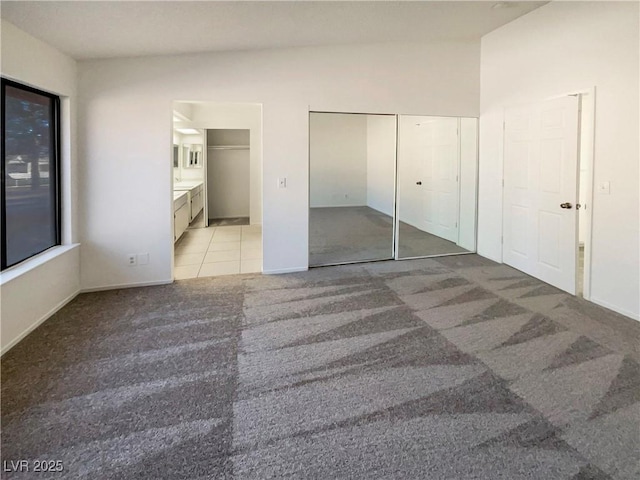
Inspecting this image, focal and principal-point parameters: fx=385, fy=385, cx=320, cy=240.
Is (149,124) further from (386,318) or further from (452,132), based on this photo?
(452,132)

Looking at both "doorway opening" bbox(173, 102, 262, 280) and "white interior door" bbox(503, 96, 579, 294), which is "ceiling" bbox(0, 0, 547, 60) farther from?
"doorway opening" bbox(173, 102, 262, 280)

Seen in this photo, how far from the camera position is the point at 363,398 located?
2219mm

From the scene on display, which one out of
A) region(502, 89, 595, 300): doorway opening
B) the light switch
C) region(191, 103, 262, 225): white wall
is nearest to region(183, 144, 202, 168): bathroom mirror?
region(191, 103, 262, 225): white wall

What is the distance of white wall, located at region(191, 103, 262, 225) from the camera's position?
26.5ft

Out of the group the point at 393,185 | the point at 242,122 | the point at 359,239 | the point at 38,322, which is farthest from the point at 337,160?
the point at 38,322

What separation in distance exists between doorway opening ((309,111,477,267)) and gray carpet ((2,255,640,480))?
6.82 feet

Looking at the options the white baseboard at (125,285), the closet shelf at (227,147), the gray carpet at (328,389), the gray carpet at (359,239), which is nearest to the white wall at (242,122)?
the closet shelf at (227,147)

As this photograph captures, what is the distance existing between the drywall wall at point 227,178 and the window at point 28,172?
18.2 ft

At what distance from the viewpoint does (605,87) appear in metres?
3.56

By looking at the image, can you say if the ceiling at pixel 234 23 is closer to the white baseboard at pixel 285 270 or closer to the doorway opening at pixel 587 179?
the doorway opening at pixel 587 179

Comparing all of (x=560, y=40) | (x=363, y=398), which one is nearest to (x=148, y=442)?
(x=363, y=398)

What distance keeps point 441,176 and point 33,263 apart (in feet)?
17.9

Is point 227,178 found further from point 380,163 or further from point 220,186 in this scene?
point 380,163

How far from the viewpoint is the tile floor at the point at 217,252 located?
504 centimetres
